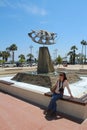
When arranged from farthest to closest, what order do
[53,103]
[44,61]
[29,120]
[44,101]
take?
[44,61]
[44,101]
[53,103]
[29,120]

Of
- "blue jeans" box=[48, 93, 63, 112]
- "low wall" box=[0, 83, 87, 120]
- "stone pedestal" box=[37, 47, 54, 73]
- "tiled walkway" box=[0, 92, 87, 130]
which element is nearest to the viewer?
"tiled walkway" box=[0, 92, 87, 130]

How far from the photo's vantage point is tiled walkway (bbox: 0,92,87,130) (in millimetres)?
4992

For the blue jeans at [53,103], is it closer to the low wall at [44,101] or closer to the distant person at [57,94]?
the distant person at [57,94]

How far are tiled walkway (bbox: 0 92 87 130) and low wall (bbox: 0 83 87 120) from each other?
31 cm

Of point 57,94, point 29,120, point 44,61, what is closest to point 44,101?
point 57,94

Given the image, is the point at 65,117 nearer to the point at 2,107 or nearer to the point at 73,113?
the point at 73,113

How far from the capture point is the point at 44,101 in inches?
271

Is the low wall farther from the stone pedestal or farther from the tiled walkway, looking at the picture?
the stone pedestal

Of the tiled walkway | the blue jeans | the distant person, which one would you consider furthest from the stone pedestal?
the blue jeans

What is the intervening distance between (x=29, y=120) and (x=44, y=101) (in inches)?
59.8

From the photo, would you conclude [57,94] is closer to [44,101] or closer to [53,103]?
[53,103]

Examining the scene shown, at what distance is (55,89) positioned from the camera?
610 cm

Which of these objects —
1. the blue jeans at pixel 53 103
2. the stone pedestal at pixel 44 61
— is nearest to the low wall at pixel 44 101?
the blue jeans at pixel 53 103

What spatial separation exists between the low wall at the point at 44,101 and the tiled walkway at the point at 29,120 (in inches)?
12.3
